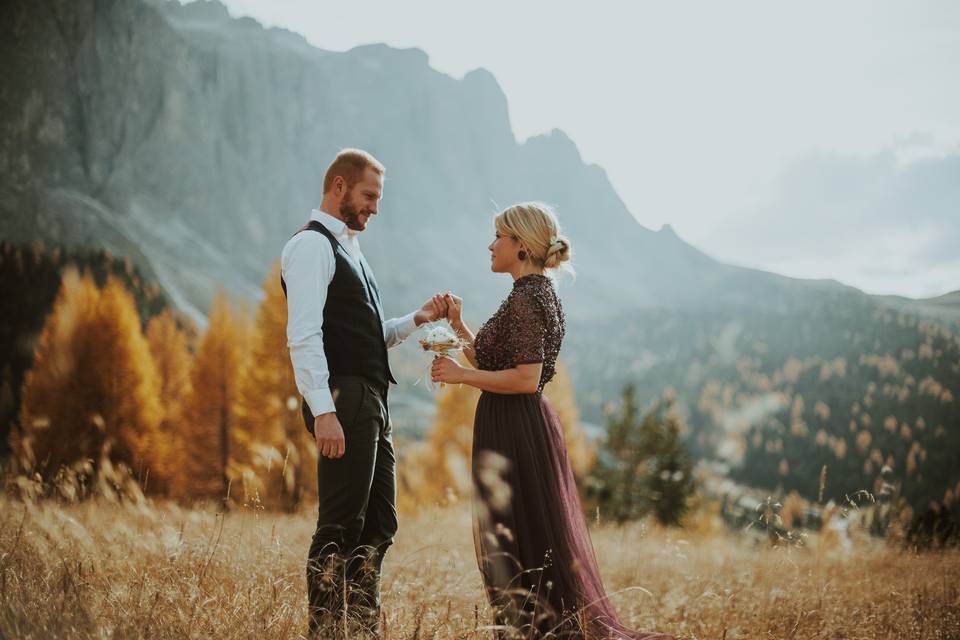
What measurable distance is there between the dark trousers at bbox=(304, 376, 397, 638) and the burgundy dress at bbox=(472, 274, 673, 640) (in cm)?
59

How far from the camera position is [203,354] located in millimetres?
25422

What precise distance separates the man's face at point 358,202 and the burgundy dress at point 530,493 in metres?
0.95

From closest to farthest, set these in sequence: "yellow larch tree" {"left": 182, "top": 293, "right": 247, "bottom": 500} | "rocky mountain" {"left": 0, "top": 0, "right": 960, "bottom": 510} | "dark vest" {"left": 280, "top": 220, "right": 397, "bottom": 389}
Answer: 1. "dark vest" {"left": 280, "top": 220, "right": 397, "bottom": 389}
2. "yellow larch tree" {"left": 182, "top": 293, "right": 247, "bottom": 500}
3. "rocky mountain" {"left": 0, "top": 0, "right": 960, "bottom": 510}

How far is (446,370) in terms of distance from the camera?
367 centimetres

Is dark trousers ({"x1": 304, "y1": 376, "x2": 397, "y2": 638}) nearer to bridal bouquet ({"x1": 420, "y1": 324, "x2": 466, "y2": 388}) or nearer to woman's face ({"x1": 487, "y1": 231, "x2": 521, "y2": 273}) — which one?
bridal bouquet ({"x1": 420, "y1": 324, "x2": 466, "y2": 388})

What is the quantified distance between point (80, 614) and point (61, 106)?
14336 cm

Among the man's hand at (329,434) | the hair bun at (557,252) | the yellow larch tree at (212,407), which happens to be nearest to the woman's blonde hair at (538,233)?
the hair bun at (557,252)

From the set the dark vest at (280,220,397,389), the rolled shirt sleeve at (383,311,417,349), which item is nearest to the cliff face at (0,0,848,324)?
the rolled shirt sleeve at (383,311,417,349)

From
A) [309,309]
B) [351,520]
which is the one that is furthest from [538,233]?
[351,520]

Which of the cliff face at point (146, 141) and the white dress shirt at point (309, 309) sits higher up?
the cliff face at point (146, 141)

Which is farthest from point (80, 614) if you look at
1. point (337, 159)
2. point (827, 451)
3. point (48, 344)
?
point (827, 451)

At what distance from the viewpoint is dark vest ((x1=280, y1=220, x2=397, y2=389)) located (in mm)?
3520

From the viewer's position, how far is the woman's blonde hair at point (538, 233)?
3.70 metres

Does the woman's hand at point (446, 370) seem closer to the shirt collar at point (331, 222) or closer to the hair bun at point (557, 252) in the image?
the hair bun at point (557, 252)
